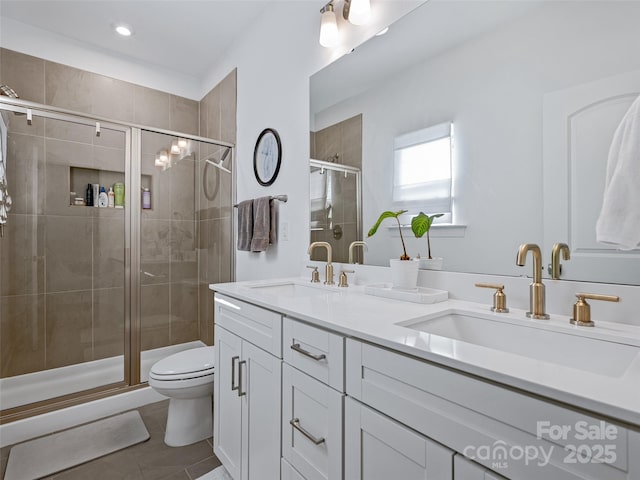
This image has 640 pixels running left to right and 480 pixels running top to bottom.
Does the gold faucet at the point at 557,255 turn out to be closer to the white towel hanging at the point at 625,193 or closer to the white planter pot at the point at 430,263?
the white towel hanging at the point at 625,193

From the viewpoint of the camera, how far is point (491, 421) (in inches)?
21.6

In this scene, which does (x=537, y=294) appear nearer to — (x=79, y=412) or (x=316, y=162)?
(x=316, y=162)

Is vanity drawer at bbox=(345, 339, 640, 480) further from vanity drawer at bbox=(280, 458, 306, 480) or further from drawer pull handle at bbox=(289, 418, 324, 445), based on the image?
vanity drawer at bbox=(280, 458, 306, 480)

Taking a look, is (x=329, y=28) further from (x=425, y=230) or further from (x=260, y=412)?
(x=260, y=412)

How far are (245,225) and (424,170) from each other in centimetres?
135

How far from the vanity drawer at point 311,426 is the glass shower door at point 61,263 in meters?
1.73

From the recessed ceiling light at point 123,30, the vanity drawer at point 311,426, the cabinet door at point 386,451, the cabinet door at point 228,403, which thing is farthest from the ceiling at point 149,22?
the cabinet door at point 386,451

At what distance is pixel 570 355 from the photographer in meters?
0.78

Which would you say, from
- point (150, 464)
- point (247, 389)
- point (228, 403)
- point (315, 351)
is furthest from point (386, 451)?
point (150, 464)

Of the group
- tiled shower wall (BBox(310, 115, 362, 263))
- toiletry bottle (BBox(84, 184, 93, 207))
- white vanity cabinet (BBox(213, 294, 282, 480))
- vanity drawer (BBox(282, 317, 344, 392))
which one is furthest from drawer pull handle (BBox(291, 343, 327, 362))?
toiletry bottle (BBox(84, 184, 93, 207))

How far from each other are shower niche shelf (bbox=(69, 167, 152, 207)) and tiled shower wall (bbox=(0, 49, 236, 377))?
4cm

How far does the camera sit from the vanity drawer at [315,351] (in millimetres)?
836

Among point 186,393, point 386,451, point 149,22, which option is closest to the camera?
point 386,451

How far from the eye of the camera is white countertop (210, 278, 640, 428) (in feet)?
1.51
